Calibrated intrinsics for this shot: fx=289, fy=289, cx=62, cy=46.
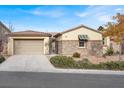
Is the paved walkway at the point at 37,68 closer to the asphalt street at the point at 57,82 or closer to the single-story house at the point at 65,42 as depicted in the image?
the asphalt street at the point at 57,82

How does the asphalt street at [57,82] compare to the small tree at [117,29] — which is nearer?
the asphalt street at [57,82]

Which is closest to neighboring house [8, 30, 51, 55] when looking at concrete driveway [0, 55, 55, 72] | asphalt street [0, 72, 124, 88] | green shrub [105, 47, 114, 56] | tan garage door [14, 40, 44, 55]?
tan garage door [14, 40, 44, 55]

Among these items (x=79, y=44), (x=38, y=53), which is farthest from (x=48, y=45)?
(x=79, y=44)

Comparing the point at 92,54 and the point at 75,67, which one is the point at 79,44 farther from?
the point at 75,67

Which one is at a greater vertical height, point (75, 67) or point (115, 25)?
point (115, 25)

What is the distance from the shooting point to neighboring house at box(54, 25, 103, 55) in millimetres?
39000

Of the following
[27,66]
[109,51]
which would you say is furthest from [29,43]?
[27,66]

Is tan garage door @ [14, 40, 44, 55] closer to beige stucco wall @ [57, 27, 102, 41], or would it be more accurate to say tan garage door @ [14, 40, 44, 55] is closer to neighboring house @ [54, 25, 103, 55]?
neighboring house @ [54, 25, 103, 55]

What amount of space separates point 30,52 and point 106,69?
19.3 metres

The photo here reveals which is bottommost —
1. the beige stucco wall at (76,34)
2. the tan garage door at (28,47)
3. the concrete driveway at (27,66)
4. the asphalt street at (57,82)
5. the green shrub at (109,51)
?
the asphalt street at (57,82)

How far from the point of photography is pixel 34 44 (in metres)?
39.7

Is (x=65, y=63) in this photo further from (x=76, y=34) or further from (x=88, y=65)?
(x=76, y=34)

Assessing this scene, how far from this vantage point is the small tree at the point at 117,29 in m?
31.0

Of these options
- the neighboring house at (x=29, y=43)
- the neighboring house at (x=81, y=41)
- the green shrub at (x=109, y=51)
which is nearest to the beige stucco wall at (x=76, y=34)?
the neighboring house at (x=81, y=41)
